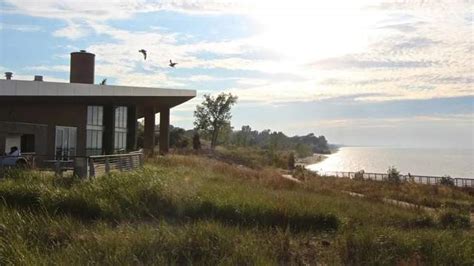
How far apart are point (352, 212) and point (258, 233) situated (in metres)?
4.85

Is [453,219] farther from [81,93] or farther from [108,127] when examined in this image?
[108,127]

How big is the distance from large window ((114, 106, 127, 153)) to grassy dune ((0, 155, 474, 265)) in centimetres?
2379

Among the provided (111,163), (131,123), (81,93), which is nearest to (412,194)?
(111,163)

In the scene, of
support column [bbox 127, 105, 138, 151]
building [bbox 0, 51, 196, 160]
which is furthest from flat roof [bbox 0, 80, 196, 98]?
support column [bbox 127, 105, 138, 151]

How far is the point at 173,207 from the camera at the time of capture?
14.0 metres

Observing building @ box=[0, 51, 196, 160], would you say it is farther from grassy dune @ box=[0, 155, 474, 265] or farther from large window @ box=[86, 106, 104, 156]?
grassy dune @ box=[0, 155, 474, 265]

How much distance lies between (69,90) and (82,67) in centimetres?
1418

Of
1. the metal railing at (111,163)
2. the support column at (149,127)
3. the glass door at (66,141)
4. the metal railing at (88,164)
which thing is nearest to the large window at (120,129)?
the glass door at (66,141)

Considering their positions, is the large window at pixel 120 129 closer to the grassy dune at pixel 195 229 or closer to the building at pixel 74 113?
the building at pixel 74 113

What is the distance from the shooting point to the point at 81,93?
29.5 meters

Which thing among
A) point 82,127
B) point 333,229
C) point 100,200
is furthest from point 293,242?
point 82,127

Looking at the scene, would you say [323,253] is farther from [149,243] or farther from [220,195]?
[220,195]

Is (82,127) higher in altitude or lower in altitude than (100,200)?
higher

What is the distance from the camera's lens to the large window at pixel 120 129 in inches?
1640
